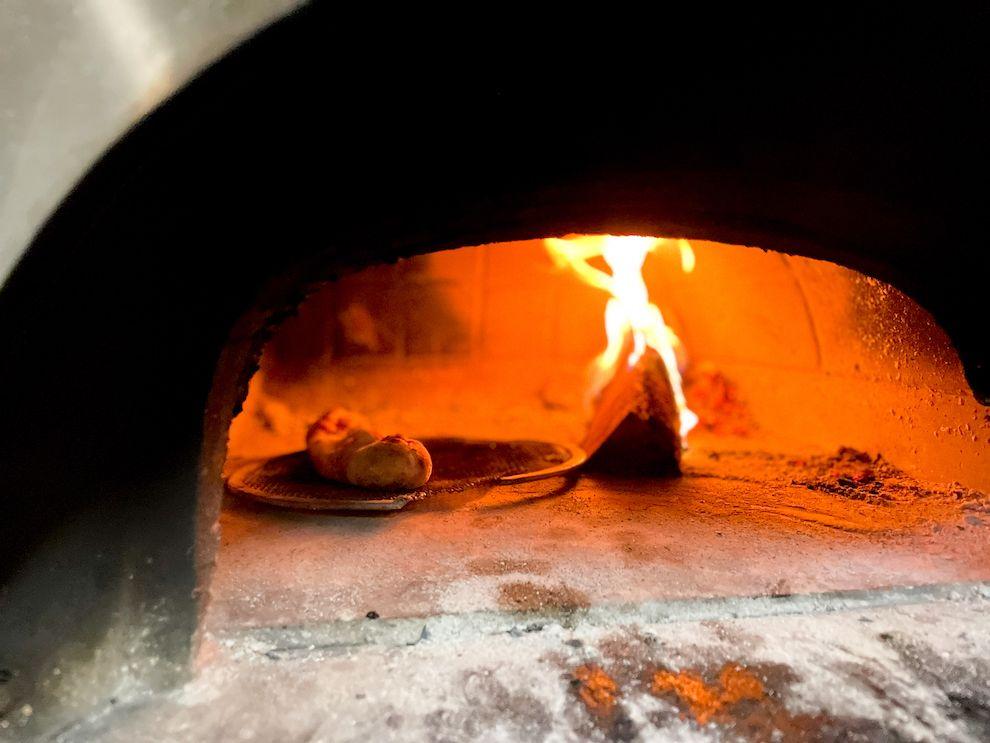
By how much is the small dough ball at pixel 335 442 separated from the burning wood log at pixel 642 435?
683mm

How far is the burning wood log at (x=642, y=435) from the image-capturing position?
1.93 metres

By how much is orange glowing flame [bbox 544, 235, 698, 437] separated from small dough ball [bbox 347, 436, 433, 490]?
103 centimetres

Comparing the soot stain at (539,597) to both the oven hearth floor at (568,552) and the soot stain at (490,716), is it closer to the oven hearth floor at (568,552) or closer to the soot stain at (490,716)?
the oven hearth floor at (568,552)

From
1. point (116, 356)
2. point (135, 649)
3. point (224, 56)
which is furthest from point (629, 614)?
point (224, 56)

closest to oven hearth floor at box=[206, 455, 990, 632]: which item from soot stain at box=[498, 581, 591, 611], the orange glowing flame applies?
soot stain at box=[498, 581, 591, 611]

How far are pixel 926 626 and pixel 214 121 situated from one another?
116cm

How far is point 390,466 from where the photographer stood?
5.16ft

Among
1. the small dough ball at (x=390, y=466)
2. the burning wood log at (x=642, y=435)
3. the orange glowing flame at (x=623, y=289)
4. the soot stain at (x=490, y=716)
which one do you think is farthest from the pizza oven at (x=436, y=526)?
the orange glowing flame at (x=623, y=289)

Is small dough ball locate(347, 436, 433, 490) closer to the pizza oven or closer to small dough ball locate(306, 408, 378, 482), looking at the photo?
small dough ball locate(306, 408, 378, 482)

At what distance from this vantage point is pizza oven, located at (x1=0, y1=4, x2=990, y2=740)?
71 cm

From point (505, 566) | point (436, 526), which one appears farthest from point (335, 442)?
point (505, 566)

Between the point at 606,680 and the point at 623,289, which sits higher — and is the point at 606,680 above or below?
below

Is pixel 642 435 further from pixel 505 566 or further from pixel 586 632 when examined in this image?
pixel 586 632

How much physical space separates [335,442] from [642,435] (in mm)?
871
